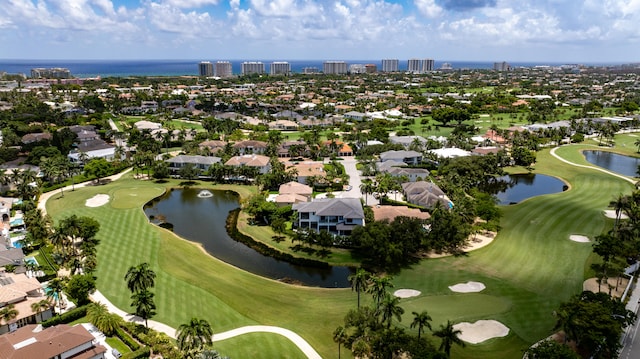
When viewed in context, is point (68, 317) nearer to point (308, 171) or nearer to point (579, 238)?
point (308, 171)

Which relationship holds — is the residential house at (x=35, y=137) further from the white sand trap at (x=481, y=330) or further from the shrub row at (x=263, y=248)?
the white sand trap at (x=481, y=330)

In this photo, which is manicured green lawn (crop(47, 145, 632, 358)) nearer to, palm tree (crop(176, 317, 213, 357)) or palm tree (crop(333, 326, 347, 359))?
palm tree (crop(333, 326, 347, 359))

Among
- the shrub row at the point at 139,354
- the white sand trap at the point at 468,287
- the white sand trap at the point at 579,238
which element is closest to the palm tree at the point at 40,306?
the shrub row at the point at 139,354

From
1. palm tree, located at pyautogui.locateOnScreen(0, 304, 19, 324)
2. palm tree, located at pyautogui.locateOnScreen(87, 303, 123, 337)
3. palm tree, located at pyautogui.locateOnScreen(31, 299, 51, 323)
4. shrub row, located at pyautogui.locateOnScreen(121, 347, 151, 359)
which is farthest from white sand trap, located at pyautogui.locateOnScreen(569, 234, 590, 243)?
palm tree, located at pyautogui.locateOnScreen(0, 304, 19, 324)

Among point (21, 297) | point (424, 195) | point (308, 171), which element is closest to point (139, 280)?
point (21, 297)

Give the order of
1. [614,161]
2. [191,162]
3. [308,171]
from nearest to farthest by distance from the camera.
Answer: [308,171]
[191,162]
[614,161]

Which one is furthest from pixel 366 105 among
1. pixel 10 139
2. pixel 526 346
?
pixel 526 346
